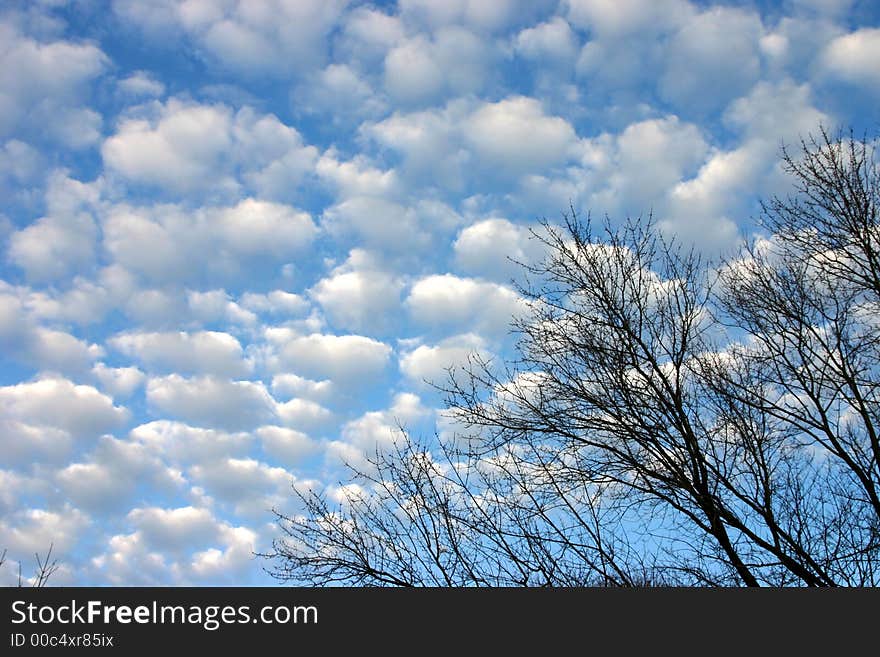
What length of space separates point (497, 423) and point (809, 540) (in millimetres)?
3503

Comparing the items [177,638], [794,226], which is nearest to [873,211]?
[794,226]

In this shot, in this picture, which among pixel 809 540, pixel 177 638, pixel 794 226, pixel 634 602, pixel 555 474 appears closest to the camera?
pixel 177 638

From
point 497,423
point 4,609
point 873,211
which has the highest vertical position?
point 873,211

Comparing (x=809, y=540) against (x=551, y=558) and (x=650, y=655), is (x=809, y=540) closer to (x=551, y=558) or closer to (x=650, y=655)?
(x=551, y=558)

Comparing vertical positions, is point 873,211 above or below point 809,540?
above

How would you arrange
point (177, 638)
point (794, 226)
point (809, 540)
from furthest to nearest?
1. point (794, 226)
2. point (809, 540)
3. point (177, 638)

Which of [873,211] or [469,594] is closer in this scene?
[469,594]

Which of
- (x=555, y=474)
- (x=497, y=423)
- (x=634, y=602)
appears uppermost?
(x=497, y=423)

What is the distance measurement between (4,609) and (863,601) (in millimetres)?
5611

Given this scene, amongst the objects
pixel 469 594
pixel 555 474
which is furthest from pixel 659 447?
pixel 469 594

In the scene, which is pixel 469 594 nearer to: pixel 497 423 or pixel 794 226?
pixel 497 423

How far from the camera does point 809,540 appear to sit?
23.8 feet

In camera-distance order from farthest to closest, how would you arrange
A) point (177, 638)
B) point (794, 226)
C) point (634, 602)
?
1. point (794, 226)
2. point (634, 602)
3. point (177, 638)

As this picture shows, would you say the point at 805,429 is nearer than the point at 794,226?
Yes
